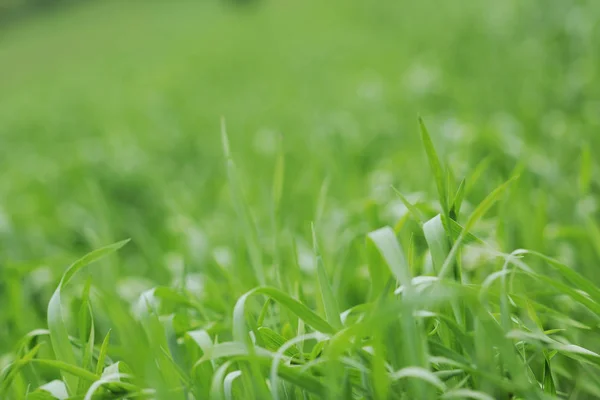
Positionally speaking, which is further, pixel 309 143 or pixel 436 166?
pixel 309 143

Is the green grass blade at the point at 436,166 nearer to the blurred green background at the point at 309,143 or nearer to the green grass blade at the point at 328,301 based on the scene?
the green grass blade at the point at 328,301

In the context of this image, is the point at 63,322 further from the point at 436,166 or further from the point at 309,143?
the point at 309,143

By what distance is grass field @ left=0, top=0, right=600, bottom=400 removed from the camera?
80 cm

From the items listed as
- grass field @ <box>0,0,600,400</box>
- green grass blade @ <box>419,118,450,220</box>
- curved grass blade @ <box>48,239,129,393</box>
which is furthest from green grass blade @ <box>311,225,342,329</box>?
→ curved grass blade @ <box>48,239,129,393</box>

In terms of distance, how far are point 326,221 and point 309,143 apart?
129 cm

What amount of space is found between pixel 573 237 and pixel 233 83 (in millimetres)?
5026

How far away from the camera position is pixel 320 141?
2877 millimetres

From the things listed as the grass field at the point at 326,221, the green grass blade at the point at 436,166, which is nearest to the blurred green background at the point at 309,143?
the grass field at the point at 326,221

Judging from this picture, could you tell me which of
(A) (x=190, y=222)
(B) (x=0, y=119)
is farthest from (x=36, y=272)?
(B) (x=0, y=119)

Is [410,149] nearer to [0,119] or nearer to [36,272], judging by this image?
[36,272]

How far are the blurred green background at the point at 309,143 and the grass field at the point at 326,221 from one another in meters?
0.02

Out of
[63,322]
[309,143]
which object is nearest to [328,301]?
[63,322]

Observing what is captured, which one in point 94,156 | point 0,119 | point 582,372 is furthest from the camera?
point 0,119

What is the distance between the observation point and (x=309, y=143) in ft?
10.3
